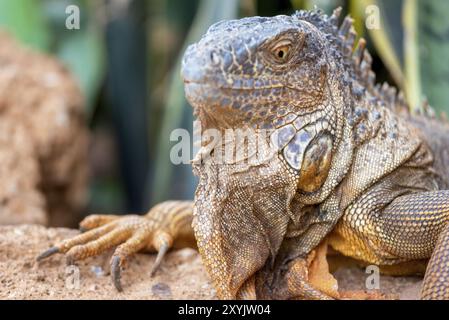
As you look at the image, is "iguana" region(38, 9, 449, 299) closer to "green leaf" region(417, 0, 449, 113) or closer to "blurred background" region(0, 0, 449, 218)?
"green leaf" region(417, 0, 449, 113)

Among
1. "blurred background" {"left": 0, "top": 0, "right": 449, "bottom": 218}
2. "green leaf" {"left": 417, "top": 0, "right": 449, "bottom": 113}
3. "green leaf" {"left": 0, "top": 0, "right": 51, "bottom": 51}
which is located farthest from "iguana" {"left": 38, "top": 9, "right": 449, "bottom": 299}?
"green leaf" {"left": 0, "top": 0, "right": 51, "bottom": 51}

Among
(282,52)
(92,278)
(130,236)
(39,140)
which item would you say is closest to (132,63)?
(39,140)

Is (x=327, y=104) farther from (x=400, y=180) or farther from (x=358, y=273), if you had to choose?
(x=358, y=273)

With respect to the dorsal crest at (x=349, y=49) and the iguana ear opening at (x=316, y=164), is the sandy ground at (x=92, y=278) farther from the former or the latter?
the dorsal crest at (x=349, y=49)

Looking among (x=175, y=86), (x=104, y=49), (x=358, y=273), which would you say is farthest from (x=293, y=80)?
(x=104, y=49)

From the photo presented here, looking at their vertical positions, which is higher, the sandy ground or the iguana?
the iguana

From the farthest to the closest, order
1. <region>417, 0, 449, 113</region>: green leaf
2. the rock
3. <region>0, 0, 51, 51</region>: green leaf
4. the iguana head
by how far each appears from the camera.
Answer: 1. <region>0, 0, 51, 51</region>: green leaf
2. the rock
3. <region>417, 0, 449, 113</region>: green leaf
4. the iguana head

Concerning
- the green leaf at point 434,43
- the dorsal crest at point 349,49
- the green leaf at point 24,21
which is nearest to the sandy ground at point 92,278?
the dorsal crest at point 349,49
